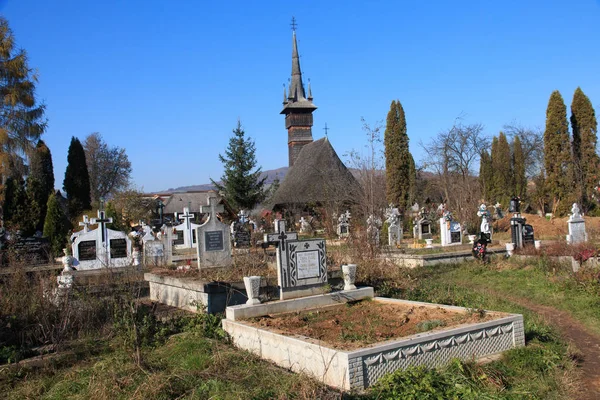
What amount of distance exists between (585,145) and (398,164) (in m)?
11.0

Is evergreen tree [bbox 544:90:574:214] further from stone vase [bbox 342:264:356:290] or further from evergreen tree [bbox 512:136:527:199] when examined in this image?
stone vase [bbox 342:264:356:290]

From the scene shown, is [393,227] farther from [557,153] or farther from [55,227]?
[557,153]

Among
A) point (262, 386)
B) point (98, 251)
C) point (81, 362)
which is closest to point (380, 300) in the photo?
point (262, 386)

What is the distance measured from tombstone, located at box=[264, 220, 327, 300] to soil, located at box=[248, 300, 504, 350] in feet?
1.77

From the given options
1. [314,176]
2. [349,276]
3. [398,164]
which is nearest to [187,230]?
[349,276]

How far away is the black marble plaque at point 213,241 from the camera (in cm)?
1247

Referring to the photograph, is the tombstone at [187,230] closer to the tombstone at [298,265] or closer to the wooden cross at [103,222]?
the wooden cross at [103,222]

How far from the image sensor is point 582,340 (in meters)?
7.91

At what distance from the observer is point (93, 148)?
64.5 metres

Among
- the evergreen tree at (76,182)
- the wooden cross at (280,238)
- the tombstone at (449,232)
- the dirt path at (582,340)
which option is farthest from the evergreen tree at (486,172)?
the wooden cross at (280,238)

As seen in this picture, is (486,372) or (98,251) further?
(98,251)

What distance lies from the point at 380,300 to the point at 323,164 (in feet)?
117

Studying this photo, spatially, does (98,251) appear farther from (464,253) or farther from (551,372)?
(551,372)

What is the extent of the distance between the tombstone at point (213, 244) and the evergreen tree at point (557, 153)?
25814mm
